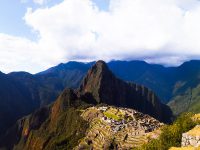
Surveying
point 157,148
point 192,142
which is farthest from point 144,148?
point 192,142

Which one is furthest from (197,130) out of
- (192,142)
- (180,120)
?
(180,120)

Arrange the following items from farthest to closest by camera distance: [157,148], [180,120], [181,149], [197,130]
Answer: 1. [180,120]
2. [157,148]
3. [197,130]
4. [181,149]

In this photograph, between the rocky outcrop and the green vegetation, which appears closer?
the rocky outcrop

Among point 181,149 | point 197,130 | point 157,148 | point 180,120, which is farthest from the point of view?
point 180,120

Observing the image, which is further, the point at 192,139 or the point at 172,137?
the point at 172,137

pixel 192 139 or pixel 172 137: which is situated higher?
pixel 192 139

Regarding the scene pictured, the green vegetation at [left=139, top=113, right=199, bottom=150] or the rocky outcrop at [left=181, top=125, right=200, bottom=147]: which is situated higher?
the rocky outcrop at [left=181, top=125, right=200, bottom=147]

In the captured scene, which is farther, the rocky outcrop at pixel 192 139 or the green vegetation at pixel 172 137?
the green vegetation at pixel 172 137

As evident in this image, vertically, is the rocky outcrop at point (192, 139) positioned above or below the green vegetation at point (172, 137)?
above

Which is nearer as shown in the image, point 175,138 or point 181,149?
point 181,149

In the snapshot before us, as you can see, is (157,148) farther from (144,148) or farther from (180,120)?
(180,120)

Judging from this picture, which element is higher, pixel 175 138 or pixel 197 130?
pixel 197 130
